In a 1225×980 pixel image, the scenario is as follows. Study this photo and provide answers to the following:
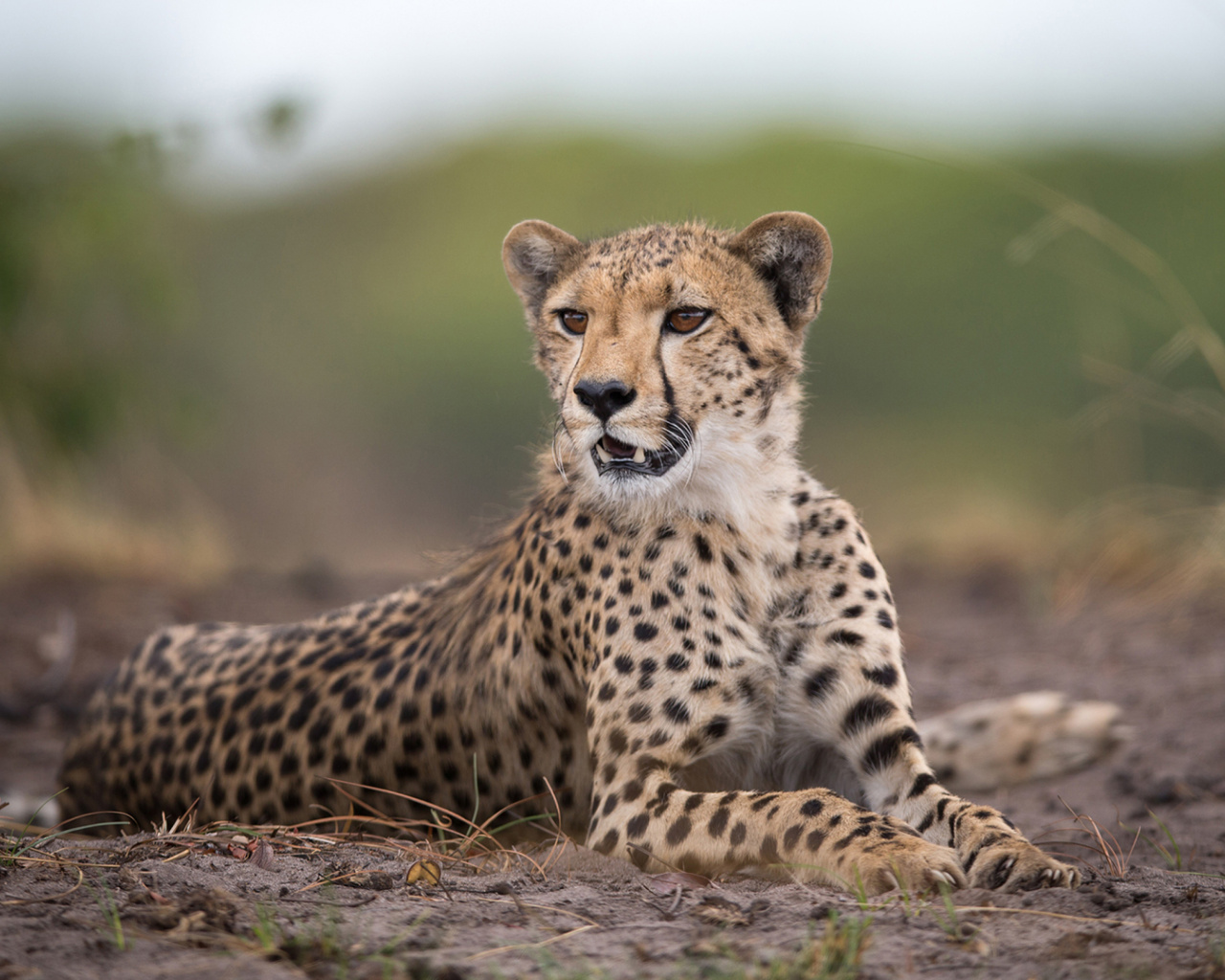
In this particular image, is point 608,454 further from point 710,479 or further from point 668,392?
point 710,479

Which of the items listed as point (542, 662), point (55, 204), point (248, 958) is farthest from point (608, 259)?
point (55, 204)

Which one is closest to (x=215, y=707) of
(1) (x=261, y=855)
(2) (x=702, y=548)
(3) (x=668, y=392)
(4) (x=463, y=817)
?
(4) (x=463, y=817)

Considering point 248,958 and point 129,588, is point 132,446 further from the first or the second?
point 248,958

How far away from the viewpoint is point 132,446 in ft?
25.0

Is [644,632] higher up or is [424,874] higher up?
[644,632]

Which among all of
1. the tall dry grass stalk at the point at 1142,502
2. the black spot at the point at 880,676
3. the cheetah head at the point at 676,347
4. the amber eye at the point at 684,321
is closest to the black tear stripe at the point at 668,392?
the cheetah head at the point at 676,347

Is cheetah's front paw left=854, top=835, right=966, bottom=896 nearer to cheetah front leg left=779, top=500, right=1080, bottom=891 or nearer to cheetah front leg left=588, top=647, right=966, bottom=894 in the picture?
cheetah front leg left=588, top=647, right=966, bottom=894

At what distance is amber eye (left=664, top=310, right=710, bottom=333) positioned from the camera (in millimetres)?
2734

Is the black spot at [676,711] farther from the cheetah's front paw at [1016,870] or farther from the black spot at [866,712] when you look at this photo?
the cheetah's front paw at [1016,870]

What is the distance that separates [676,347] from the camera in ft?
8.86

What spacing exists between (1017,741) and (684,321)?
1.76m

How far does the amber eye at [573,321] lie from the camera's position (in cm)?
285

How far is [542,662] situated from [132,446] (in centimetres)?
547

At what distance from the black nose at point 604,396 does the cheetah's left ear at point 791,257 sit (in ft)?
1.91
